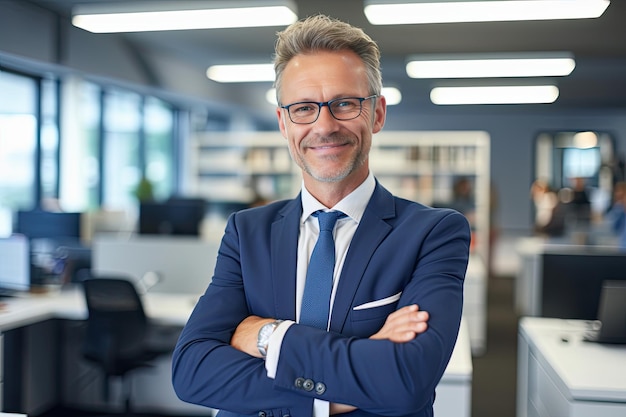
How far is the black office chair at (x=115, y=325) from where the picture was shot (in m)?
4.04

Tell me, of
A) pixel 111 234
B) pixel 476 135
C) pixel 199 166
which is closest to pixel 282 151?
pixel 199 166

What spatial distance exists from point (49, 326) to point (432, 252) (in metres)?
3.90

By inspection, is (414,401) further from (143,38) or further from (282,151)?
(282,151)

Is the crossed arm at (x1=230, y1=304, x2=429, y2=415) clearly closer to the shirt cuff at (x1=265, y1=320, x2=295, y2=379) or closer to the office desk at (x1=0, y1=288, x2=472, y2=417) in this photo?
the shirt cuff at (x1=265, y1=320, x2=295, y2=379)

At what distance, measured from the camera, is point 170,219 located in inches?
220

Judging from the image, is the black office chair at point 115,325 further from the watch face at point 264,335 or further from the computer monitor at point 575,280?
the watch face at point 264,335

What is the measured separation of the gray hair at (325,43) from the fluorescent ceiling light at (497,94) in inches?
337

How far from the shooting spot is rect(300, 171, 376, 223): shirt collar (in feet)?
5.50

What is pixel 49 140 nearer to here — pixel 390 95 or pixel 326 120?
pixel 390 95

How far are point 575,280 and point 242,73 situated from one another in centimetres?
623

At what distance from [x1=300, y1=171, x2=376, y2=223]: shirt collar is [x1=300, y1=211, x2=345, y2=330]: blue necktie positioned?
0.09 meters

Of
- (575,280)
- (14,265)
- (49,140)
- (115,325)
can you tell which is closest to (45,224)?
(14,265)

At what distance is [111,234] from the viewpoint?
246 inches

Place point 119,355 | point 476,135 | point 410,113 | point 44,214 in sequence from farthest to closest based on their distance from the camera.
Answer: point 410,113
point 476,135
point 44,214
point 119,355
